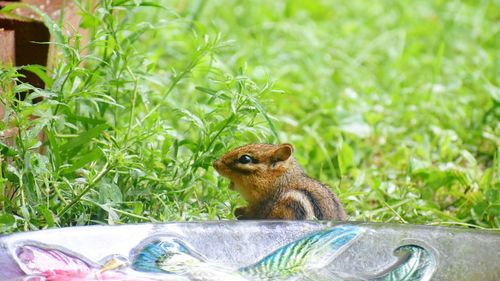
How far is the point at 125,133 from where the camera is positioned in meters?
4.27

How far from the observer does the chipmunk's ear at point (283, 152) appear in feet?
14.5

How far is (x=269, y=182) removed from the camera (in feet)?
14.6

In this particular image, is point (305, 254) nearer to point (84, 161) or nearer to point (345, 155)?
point (84, 161)

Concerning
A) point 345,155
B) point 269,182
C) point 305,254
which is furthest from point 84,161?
point 345,155

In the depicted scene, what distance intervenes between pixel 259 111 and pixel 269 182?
416 millimetres

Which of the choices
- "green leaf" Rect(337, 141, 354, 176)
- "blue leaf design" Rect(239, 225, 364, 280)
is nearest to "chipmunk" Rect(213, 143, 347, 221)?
"blue leaf design" Rect(239, 225, 364, 280)

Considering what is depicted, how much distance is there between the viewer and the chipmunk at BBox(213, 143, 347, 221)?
4309 mm

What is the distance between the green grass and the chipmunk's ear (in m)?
0.10

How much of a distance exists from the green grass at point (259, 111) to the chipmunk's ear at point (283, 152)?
96 millimetres

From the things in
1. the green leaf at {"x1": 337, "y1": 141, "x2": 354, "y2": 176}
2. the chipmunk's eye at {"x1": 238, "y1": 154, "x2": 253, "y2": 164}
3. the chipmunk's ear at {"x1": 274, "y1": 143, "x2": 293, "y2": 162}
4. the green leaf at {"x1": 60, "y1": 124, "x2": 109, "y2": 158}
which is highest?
the green leaf at {"x1": 60, "y1": 124, "x2": 109, "y2": 158}

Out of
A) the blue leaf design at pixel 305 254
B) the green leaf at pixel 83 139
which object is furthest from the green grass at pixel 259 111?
the blue leaf design at pixel 305 254

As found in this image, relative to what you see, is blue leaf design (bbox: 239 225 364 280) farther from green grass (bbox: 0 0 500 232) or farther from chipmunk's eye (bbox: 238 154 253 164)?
chipmunk's eye (bbox: 238 154 253 164)

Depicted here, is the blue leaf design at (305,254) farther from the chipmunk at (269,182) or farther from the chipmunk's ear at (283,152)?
the chipmunk's ear at (283,152)

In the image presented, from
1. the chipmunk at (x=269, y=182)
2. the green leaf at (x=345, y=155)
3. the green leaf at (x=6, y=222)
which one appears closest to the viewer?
the green leaf at (x=6, y=222)
